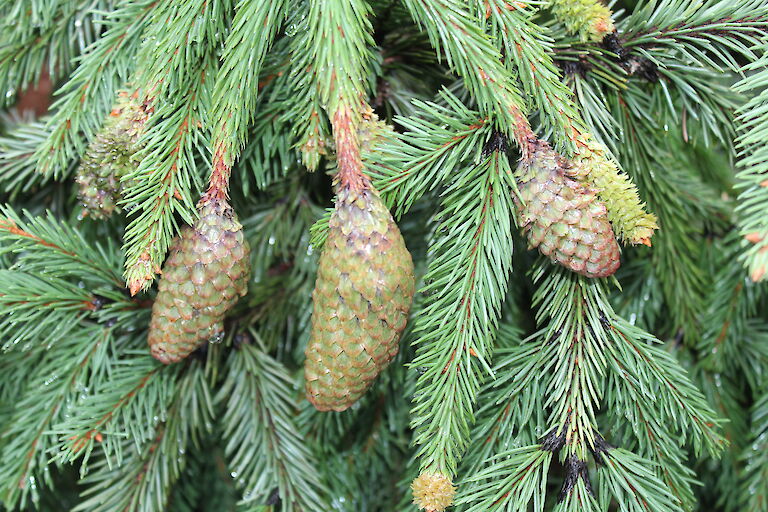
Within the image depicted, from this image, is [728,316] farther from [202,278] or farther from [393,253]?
[202,278]

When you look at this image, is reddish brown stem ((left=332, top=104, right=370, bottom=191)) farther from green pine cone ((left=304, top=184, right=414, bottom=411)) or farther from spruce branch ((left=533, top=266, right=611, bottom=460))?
spruce branch ((left=533, top=266, right=611, bottom=460))

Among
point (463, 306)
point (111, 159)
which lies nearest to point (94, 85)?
point (111, 159)

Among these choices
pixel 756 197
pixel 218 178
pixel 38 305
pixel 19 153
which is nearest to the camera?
pixel 756 197

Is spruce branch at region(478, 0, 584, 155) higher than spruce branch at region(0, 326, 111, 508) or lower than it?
higher

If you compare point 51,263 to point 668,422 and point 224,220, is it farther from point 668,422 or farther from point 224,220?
point 668,422

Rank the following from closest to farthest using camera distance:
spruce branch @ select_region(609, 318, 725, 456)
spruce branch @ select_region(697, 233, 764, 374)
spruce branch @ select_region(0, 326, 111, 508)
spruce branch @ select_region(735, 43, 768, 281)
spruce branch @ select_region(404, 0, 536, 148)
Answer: spruce branch @ select_region(735, 43, 768, 281) < spruce branch @ select_region(404, 0, 536, 148) < spruce branch @ select_region(609, 318, 725, 456) < spruce branch @ select_region(0, 326, 111, 508) < spruce branch @ select_region(697, 233, 764, 374)

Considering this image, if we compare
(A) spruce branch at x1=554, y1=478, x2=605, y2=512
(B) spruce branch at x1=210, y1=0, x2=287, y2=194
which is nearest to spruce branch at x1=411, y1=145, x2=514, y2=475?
(A) spruce branch at x1=554, y1=478, x2=605, y2=512

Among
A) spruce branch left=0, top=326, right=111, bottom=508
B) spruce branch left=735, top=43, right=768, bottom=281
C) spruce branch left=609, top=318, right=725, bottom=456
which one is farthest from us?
spruce branch left=0, top=326, right=111, bottom=508
